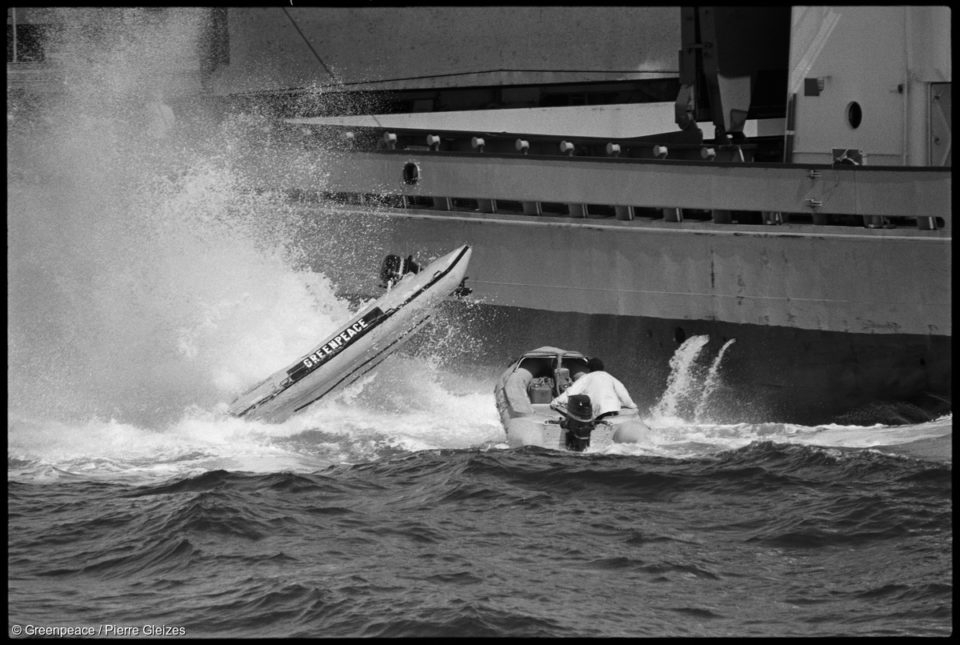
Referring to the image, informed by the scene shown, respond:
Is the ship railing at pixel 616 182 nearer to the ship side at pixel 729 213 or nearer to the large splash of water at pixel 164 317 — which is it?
the ship side at pixel 729 213

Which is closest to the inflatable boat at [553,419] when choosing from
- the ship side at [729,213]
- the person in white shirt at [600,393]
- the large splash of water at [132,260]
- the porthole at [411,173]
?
the person in white shirt at [600,393]

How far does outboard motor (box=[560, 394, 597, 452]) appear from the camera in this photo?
16.1m

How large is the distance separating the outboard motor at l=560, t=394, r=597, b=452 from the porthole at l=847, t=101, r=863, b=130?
746 cm

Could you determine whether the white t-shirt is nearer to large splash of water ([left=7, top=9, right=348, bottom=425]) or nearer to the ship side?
the ship side

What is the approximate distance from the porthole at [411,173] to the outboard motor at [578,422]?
720 centimetres

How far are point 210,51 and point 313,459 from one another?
1460 centimetres

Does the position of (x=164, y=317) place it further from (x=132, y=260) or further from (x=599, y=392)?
(x=599, y=392)

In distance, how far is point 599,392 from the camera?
16688 mm

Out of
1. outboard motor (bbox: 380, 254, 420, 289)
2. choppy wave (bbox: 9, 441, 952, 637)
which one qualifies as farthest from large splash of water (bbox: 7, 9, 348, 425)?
choppy wave (bbox: 9, 441, 952, 637)

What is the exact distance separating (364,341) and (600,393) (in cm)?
366

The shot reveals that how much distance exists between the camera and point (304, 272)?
22.3 meters

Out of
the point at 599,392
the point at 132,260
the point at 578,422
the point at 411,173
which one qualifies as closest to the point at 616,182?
the point at 411,173

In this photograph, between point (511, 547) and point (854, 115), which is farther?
point (854, 115)

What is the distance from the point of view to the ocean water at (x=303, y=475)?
10.4 m
